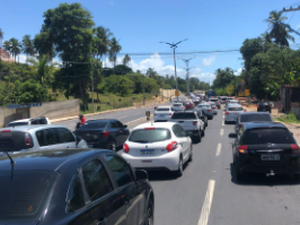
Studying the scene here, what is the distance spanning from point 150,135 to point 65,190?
6680 millimetres

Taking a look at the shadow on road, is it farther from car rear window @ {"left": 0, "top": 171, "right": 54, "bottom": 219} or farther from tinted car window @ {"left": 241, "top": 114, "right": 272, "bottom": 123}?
tinted car window @ {"left": 241, "top": 114, "right": 272, "bottom": 123}

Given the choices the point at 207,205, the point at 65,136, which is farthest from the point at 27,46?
the point at 207,205

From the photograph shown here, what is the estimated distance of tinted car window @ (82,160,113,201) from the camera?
3418mm

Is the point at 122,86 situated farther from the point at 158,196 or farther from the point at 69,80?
the point at 158,196

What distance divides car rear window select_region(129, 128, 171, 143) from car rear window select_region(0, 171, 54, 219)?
21.0 feet

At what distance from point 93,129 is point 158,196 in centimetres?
678

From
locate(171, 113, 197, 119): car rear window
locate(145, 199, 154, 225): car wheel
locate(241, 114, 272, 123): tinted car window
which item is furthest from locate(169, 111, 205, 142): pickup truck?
locate(145, 199, 154, 225): car wheel

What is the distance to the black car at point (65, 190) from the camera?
2.84 metres

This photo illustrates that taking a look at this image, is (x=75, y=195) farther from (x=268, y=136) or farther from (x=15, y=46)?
(x=15, y=46)

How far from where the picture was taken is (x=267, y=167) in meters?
8.05

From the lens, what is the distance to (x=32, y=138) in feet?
26.0

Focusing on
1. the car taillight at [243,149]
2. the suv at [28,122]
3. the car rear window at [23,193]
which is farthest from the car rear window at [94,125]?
the car rear window at [23,193]

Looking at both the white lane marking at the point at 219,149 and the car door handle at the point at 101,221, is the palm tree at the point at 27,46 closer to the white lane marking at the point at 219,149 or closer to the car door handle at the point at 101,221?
the white lane marking at the point at 219,149

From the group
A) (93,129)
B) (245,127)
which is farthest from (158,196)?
(93,129)
